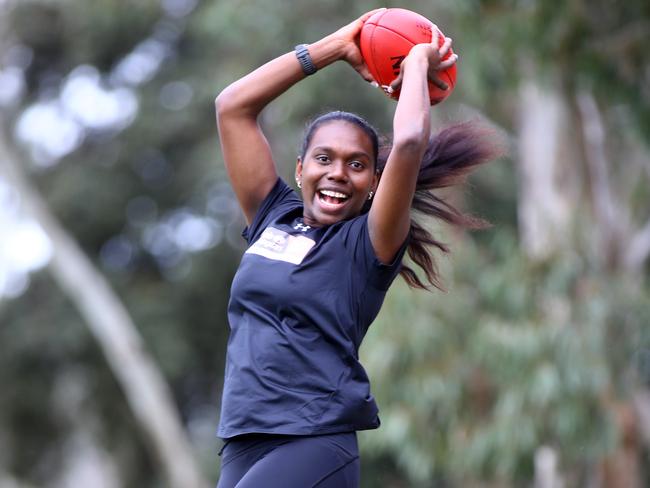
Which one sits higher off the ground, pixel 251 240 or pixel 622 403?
pixel 251 240

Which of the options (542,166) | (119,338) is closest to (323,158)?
(542,166)

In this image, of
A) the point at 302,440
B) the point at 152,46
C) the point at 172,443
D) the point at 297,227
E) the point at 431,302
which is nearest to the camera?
the point at 302,440

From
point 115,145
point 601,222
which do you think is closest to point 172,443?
point 115,145

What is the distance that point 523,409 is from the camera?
36.1 feet

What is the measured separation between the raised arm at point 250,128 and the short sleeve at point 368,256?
52 centimetres

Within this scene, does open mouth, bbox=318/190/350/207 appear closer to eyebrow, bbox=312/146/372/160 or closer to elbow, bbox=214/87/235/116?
eyebrow, bbox=312/146/372/160

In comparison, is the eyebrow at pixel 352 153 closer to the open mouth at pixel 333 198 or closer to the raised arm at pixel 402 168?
the open mouth at pixel 333 198

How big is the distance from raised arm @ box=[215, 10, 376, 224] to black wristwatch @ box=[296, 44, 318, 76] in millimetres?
39

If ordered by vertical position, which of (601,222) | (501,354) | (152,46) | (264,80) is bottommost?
(501,354)

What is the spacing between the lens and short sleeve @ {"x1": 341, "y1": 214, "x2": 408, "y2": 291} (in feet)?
13.1

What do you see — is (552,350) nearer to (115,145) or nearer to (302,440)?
(302,440)

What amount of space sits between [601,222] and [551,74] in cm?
212

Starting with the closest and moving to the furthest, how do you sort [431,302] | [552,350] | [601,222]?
[552,350] < [431,302] < [601,222]

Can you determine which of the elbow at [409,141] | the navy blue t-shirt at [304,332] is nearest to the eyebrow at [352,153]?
the navy blue t-shirt at [304,332]
